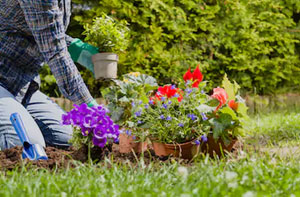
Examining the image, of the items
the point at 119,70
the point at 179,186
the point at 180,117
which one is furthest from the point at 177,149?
the point at 119,70

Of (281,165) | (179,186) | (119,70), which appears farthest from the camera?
(119,70)

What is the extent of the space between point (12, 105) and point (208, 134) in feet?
4.12

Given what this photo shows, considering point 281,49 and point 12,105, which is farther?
point 281,49

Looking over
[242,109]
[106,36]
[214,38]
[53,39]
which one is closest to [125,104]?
[53,39]

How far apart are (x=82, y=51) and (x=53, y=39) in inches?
24.9

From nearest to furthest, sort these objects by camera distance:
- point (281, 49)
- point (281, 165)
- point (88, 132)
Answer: point (281, 165)
point (88, 132)
point (281, 49)

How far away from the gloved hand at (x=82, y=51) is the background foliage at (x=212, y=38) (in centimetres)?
126

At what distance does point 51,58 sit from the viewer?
2.20m

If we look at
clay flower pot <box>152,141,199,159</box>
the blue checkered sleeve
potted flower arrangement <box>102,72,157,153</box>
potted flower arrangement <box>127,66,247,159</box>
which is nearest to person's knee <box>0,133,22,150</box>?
the blue checkered sleeve

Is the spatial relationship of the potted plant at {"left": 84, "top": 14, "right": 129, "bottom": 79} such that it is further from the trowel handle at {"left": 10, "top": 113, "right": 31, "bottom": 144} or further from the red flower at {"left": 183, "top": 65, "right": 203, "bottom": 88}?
the trowel handle at {"left": 10, "top": 113, "right": 31, "bottom": 144}

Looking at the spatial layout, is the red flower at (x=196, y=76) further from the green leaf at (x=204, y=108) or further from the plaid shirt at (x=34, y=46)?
the plaid shirt at (x=34, y=46)

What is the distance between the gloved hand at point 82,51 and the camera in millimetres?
2766

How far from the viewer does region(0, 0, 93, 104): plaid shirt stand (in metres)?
2.18

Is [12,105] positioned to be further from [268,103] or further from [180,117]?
[268,103]
